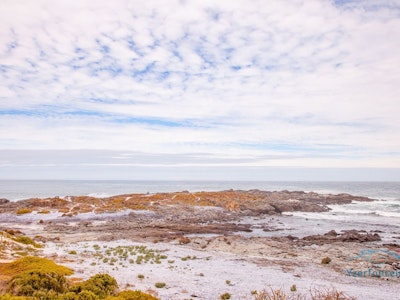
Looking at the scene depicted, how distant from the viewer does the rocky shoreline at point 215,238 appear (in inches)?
762

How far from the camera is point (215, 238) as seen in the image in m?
33.4

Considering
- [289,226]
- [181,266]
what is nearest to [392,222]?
[289,226]

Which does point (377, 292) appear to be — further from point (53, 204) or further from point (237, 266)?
point (53, 204)

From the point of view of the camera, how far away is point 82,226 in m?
42.7

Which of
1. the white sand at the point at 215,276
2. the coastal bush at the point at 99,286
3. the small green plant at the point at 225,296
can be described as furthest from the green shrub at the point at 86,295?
the small green plant at the point at 225,296

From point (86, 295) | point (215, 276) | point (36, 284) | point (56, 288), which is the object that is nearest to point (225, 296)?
point (215, 276)

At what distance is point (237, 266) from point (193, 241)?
36.4 feet

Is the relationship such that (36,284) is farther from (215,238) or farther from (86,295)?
(215,238)

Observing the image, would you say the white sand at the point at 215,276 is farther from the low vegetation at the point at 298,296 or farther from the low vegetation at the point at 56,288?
the low vegetation at the point at 56,288
